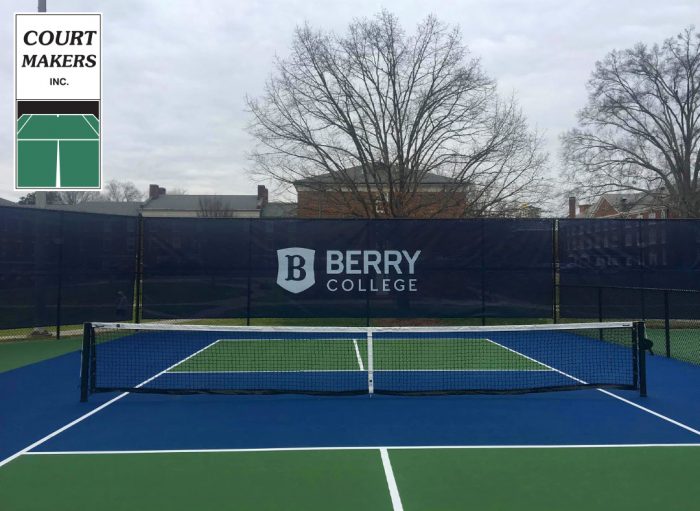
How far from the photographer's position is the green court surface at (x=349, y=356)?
33.2ft

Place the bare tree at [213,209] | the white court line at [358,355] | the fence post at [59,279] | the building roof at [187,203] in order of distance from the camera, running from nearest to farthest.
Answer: the white court line at [358,355] < the fence post at [59,279] < the bare tree at [213,209] < the building roof at [187,203]

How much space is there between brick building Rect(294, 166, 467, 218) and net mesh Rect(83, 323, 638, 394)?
655 centimetres

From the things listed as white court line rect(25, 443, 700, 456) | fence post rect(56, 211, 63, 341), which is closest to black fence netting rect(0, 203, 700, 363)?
fence post rect(56, 211, 63, 341)

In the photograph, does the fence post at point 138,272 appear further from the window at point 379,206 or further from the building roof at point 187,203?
the building roof at point 187,203

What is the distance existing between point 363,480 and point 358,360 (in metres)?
6.04

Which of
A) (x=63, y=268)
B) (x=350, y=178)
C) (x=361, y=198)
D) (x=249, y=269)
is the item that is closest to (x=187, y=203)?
(x=350, y=178)

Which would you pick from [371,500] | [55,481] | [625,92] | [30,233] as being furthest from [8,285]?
[625,92]

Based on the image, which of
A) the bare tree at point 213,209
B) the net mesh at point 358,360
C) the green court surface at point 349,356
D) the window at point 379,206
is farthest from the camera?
the bare tree at point 213,209

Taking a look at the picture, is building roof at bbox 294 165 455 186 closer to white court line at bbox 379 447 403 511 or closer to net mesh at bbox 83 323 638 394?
net mesh at bbox 83 323 638 394

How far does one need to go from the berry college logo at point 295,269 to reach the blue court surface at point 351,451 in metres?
6.76

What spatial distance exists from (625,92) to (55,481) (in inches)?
1092

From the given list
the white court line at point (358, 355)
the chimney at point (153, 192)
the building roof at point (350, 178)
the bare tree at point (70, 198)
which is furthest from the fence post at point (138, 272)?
the chimney at point (153, 192)

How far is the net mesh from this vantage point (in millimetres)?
8086

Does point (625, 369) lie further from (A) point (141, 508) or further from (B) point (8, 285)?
(B) point (8, 285)
